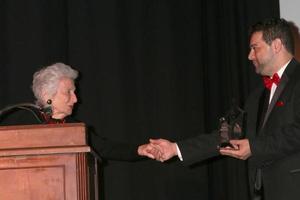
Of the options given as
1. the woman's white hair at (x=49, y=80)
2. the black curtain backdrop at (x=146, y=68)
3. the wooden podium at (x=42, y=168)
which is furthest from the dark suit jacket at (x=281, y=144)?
the woman's white hair at (x=49, y=80)

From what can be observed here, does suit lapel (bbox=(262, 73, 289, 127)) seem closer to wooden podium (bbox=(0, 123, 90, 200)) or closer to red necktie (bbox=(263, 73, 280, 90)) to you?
red necktie (bbox=(263, 73, 280, 90))

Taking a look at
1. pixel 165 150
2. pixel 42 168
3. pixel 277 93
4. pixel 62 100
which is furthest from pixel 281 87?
pixel 42 168

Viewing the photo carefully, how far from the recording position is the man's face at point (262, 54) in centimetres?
312

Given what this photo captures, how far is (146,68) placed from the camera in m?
4.04

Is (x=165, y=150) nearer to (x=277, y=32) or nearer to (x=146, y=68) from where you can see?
(x=146, y=68)

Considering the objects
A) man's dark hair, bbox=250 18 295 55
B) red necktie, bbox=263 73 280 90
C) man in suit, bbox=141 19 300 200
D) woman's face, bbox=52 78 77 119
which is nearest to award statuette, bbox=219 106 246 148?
man in suit, bbox=141 19 300 200

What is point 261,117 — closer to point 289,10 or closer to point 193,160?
point 193,160

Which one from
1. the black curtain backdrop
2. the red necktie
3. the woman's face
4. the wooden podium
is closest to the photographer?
the wooden podium

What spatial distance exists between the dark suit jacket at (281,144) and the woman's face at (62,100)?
1.09 metres

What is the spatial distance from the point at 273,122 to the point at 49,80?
132cm

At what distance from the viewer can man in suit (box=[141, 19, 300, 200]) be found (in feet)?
9.26

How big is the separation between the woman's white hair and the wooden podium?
114 cm

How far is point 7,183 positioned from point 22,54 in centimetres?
192

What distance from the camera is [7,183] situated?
7.08ft
